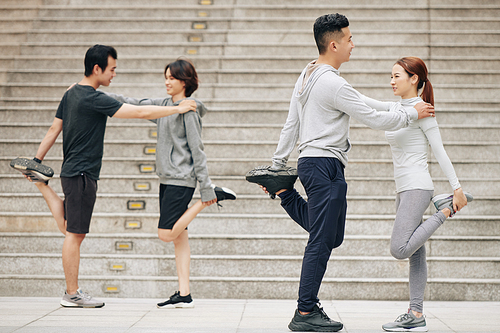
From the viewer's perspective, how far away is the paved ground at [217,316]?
3.31m

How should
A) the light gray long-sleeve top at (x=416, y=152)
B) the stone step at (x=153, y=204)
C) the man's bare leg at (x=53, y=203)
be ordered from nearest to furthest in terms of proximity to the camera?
the light gray long-sleeve top at (x=416, y=152), the man's bare leg at (x=53, y=203), the stone step at (x=153, y=204)

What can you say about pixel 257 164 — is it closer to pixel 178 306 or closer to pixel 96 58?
pixel 178 306

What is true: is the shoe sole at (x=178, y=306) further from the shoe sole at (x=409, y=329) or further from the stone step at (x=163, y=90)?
the stone step at (x=163, y=90)

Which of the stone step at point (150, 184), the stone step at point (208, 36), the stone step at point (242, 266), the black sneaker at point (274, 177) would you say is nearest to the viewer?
the black sneaker at point (274, 177)

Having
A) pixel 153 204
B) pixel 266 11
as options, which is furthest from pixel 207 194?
pixel 266 11

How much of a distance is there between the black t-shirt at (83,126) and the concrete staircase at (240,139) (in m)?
1.02

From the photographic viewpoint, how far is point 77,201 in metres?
3.90

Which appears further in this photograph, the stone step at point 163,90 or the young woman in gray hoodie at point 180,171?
the stone step at point 163,90

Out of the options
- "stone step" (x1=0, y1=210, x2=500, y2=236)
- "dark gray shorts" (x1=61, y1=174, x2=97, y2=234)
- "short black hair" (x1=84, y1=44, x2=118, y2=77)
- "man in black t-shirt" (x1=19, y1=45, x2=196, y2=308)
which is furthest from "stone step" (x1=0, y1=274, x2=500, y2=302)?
"short black hair" (x1=84, y1=44, x2=118, y2=77)

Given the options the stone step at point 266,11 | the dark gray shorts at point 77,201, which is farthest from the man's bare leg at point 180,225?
the stone step at point 266,11

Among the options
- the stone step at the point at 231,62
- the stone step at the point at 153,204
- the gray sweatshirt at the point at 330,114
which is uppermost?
the stone step at the point at 231,62

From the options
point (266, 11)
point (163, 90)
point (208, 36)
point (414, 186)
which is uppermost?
point (266, 11)

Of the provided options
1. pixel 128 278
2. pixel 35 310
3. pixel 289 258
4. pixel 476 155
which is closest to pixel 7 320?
pixel 35 310

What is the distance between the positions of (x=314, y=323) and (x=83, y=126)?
2.09m
